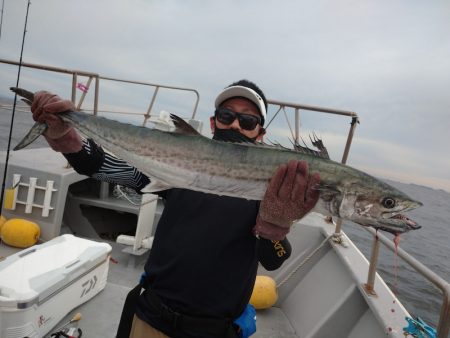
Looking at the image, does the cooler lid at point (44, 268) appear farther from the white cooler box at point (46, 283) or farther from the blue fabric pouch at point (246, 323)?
the blue fabric pouch at point (246, 323)

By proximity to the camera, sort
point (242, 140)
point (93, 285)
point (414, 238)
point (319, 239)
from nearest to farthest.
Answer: point (242, 140) → point (93, 285) → point (319, 239) → point (414, 238)

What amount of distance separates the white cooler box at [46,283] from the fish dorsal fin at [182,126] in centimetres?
218

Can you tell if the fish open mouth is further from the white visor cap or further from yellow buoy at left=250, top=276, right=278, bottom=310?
yellow buoy at left=250, top=276, right=278, bottom=310

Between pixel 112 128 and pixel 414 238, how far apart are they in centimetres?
2468

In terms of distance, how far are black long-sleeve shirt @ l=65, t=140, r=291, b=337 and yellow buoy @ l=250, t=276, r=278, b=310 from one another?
9.27 ft

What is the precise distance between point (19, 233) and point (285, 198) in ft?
17.4

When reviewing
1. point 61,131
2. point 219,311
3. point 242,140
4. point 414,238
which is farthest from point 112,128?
point 414,238

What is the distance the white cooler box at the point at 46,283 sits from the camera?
309 cm

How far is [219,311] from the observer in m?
2.35

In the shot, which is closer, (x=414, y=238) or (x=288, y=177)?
(x=288, y=177)

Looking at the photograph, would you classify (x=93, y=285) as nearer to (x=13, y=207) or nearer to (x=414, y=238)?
(x=13, y=207)

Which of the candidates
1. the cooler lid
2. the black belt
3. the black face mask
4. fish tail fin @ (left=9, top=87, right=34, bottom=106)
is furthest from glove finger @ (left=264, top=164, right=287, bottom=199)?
the cooler lid

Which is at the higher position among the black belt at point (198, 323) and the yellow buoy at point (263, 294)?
the black belt at point (198, 323)

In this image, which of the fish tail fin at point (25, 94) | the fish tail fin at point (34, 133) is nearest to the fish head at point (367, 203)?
the fish tail fin at point (34, 133)
